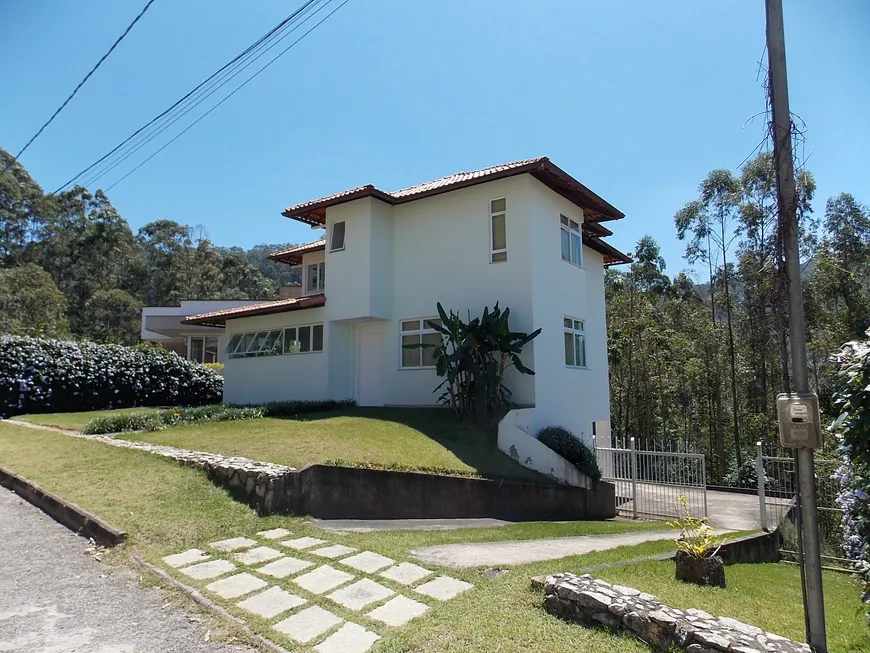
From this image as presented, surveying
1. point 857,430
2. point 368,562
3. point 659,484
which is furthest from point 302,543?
point 659,484

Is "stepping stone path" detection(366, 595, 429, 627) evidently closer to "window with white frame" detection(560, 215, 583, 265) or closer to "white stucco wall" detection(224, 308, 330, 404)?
"white stucco wall" detection(224, 308, 330, 404)

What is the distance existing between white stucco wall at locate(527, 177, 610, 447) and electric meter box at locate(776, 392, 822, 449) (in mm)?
10397

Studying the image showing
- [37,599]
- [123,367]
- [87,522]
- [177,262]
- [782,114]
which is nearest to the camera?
[782,114]

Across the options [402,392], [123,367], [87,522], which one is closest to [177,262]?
[123,367]

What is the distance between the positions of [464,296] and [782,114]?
11.7 metres

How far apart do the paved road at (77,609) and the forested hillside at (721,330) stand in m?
20.1

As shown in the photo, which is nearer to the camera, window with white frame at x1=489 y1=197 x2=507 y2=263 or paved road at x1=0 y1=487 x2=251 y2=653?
paved road at x1=0 y1=487 x2=251 y2=653

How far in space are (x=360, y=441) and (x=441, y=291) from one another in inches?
245

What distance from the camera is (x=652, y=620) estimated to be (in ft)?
12.6

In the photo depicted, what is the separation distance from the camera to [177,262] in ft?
174

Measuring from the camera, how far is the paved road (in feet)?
13.2

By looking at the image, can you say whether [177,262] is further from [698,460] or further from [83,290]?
[698,460]

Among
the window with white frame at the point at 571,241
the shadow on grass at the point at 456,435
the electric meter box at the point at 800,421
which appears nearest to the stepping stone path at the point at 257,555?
the electric meter box at the point at 800,421

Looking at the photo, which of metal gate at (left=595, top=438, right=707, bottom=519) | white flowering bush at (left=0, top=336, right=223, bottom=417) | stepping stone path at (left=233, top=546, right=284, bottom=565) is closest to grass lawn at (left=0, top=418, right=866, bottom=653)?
stepping stone path at (left=233, top=546, right=284, bottom=565)
